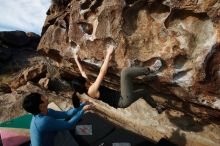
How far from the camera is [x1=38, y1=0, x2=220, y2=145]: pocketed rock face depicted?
202 inches

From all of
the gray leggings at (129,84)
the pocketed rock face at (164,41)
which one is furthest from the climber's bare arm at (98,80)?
the gray leggings at (129,84)

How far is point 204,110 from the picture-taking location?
579cm

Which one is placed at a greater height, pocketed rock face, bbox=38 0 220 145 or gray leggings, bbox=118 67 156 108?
pocketed rock face, bbox=38 0 220 145

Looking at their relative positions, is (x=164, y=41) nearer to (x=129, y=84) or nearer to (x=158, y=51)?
(x=158, y=51)

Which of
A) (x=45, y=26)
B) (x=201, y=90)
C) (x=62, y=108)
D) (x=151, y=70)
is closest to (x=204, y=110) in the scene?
(x=201, y=90)

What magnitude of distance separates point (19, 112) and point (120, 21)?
15.5 ft

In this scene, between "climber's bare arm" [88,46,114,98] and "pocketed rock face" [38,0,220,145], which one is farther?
"climber's bare arm" [88,46,114,98]

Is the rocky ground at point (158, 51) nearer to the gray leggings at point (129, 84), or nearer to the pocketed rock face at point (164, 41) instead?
the pocketed rock face at point (164, 41)

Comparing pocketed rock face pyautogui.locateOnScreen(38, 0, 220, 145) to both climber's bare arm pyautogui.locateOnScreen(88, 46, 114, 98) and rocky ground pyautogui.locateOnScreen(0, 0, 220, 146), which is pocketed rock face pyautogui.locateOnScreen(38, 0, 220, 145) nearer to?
rocky ground pyautogui.locateOnScreen(0, 0, 220, 146)

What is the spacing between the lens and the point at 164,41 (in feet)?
18.5

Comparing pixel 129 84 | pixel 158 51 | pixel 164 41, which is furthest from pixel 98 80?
pixel 164 41

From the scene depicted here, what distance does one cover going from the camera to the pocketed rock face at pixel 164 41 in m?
5.14

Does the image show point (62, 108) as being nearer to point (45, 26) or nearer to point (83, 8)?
point (45, 26)

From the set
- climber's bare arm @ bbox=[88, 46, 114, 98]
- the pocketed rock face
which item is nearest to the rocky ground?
the pocketed rock face
